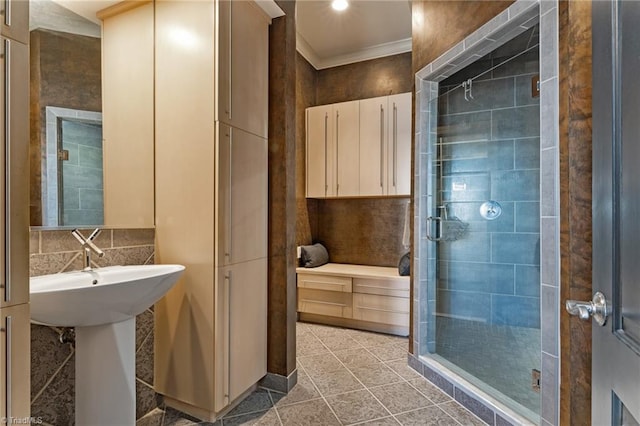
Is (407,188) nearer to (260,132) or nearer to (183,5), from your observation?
(260,132)

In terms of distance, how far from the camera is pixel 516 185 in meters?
2.12

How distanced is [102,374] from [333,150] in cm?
284

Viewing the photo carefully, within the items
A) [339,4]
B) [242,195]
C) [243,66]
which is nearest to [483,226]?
[242,195]

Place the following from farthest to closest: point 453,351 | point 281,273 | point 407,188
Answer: point 407,188
point 453,351
point 281,273

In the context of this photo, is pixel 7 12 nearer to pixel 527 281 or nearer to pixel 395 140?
pixel 527 281

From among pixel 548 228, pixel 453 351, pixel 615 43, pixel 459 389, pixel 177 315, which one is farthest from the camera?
pixel 453 351

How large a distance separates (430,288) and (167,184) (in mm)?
1904

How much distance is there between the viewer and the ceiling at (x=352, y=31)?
3.02 metres

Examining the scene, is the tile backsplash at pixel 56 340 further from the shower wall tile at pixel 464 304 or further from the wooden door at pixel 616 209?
the shower wall tile at pixel 464 304

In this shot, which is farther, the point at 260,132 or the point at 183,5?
the point at 260,132

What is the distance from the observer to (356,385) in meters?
2.16

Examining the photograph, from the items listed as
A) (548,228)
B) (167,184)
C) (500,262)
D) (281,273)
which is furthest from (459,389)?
(167,184)

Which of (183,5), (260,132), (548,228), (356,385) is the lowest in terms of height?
(356,385)

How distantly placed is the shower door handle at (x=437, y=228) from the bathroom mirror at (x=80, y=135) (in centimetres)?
183
